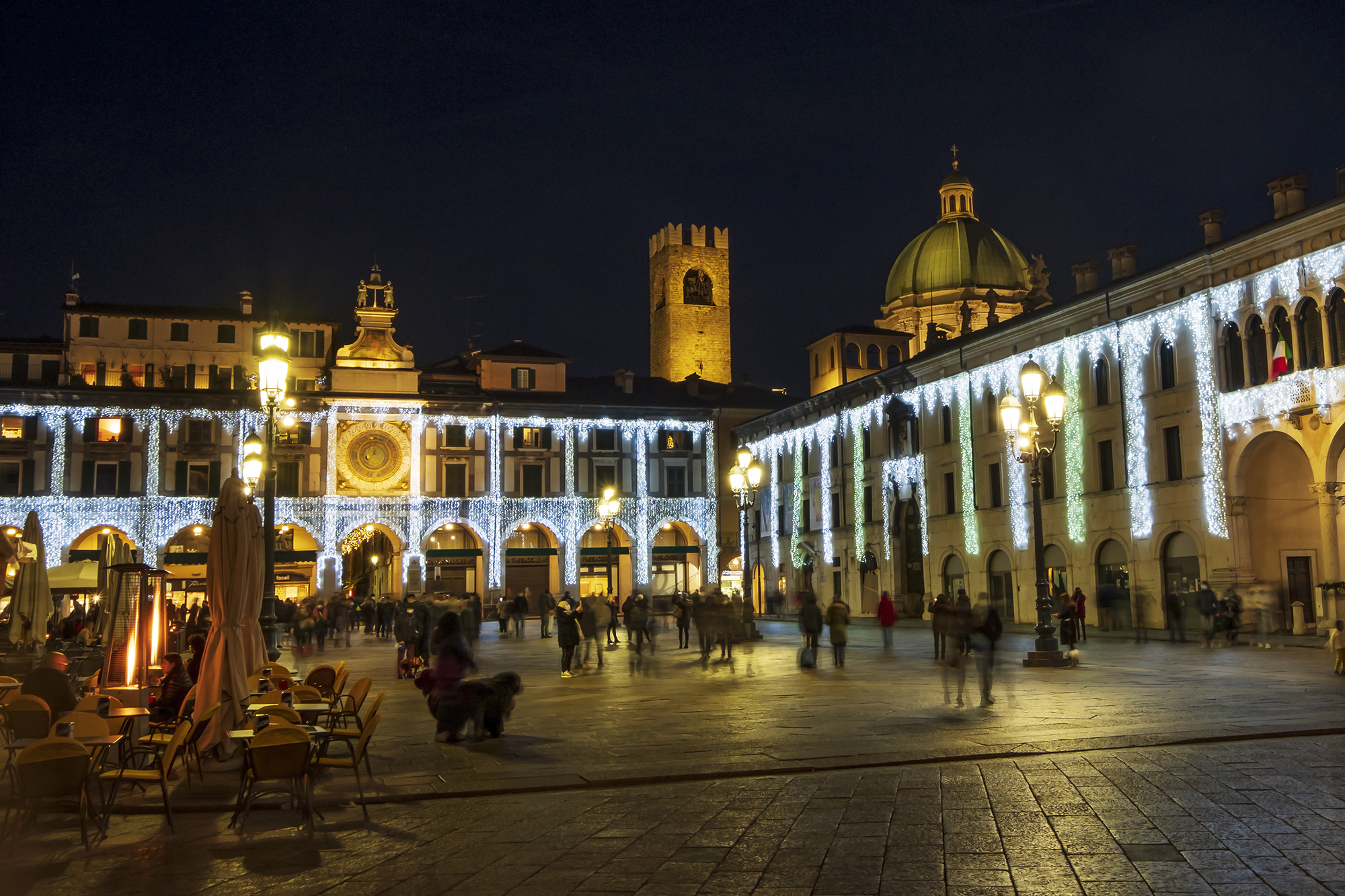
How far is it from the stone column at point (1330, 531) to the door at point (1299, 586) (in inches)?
56.5

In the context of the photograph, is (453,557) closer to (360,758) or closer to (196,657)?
(196,657)

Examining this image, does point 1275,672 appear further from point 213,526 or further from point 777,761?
point 213,526

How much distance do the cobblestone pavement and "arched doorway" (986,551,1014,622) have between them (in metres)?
30.8

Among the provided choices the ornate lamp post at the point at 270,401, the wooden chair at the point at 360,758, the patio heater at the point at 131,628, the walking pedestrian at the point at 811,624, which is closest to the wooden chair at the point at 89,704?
the patio heater at the point at 131,628

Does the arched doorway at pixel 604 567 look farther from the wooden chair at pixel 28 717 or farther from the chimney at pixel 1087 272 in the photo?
the wooden chair at pixel 28 717

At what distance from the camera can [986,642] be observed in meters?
16.1

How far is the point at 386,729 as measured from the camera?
14734mm

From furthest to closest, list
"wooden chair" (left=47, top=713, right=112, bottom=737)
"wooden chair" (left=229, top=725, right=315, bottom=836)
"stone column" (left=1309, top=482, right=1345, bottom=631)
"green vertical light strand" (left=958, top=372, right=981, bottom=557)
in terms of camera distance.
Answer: "green vertical light strand" (left=958, top=372, right=981, bottom=557), "stone column" (left=1309, top=482, right=1345, bottom=631), "wooden chair" (left=47, top=713, right=112, bottom=737), "wooden chair" (left=229, top=725, right=315, bottom=836)

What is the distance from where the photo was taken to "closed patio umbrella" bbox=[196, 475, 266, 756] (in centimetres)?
1188

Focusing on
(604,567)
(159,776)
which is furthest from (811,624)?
(604,567)

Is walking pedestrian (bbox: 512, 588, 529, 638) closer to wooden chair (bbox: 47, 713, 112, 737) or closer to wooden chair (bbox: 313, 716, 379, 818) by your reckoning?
wooden chair (bbox: 313, 716, 379, 818)

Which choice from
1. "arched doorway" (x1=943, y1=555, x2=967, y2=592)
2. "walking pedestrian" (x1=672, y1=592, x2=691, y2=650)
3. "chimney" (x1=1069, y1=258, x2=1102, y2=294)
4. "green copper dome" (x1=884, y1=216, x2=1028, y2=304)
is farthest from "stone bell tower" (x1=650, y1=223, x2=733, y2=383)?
"walking pedestrian" (x1=672, y1=592, x2=691, y2=650)

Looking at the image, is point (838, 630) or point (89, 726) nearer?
point (89, 726)

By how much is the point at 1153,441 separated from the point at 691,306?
55913mm
